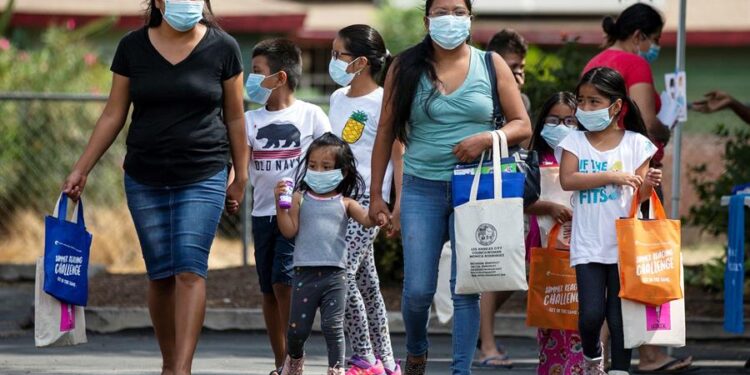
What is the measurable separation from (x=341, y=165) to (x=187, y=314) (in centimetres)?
119

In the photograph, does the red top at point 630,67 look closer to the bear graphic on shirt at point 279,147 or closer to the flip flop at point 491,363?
the flip flop at point 491,363

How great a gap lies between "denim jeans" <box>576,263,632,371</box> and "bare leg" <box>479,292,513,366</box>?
1.65 metres

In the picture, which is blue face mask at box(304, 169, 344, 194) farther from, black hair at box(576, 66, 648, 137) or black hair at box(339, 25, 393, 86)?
black hair at box(576, 66, 648, 137)

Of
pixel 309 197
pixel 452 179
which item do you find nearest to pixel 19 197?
pixel 309 197

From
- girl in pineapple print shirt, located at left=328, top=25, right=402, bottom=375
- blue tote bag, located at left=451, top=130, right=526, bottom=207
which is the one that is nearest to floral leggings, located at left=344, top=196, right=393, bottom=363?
girl in pineapple print shirt, located at left=328, top=25, right=402, bottom=375

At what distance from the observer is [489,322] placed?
9.05 meters

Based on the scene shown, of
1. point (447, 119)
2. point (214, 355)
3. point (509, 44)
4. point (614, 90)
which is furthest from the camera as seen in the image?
point (214, 355)

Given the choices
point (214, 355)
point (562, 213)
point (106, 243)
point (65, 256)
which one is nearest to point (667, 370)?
point (562, 213)

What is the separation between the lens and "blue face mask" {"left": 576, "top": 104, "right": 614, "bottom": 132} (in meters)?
7.39

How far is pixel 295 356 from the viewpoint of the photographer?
7688mm

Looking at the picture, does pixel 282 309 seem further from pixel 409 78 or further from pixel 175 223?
pixel 409 78

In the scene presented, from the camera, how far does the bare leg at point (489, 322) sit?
9.03 meters

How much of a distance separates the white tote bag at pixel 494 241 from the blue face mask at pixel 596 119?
0.70 m

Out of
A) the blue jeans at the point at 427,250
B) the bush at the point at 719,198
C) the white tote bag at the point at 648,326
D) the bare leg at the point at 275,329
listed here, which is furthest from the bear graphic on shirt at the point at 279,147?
the bush at the point at 719,198
